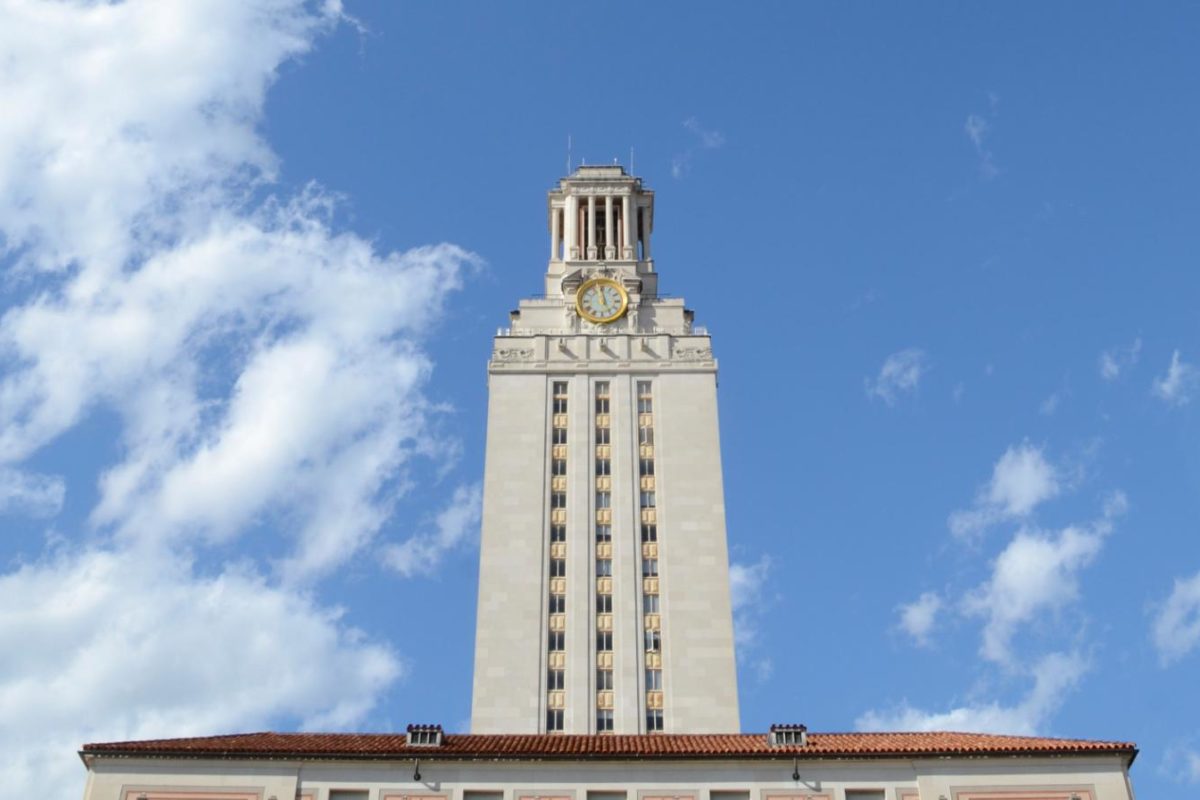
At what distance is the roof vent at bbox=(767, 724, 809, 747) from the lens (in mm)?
54188

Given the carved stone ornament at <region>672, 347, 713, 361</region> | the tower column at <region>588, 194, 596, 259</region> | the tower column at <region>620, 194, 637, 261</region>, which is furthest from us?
the tower column at <region>588, 194, 596, 259</region>

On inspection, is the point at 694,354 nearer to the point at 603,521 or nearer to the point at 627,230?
the point at 603,521

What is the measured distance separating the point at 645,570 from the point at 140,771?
44.9 meters

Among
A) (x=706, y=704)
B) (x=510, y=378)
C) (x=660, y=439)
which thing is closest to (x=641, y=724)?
(x=706, y=704)

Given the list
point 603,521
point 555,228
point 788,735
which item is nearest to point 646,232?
point 555,228

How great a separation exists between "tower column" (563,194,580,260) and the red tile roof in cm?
6514

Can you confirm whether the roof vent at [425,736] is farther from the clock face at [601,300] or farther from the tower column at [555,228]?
the tower column at [555,228]

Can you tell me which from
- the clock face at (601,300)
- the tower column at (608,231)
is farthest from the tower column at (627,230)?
the clock face at (601,300)

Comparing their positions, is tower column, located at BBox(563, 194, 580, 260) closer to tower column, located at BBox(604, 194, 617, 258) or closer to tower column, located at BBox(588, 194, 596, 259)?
tower column, located at BBox(588, 194, 596, 259)

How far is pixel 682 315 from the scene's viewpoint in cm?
10862

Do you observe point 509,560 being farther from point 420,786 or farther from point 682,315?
point 420,786

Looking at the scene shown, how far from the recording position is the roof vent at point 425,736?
54.4 m

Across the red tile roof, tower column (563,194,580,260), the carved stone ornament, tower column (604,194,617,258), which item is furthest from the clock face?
the red tile roof

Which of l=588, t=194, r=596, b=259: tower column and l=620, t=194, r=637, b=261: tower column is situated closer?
l=620, t=194, r=637, b=261: tower column
